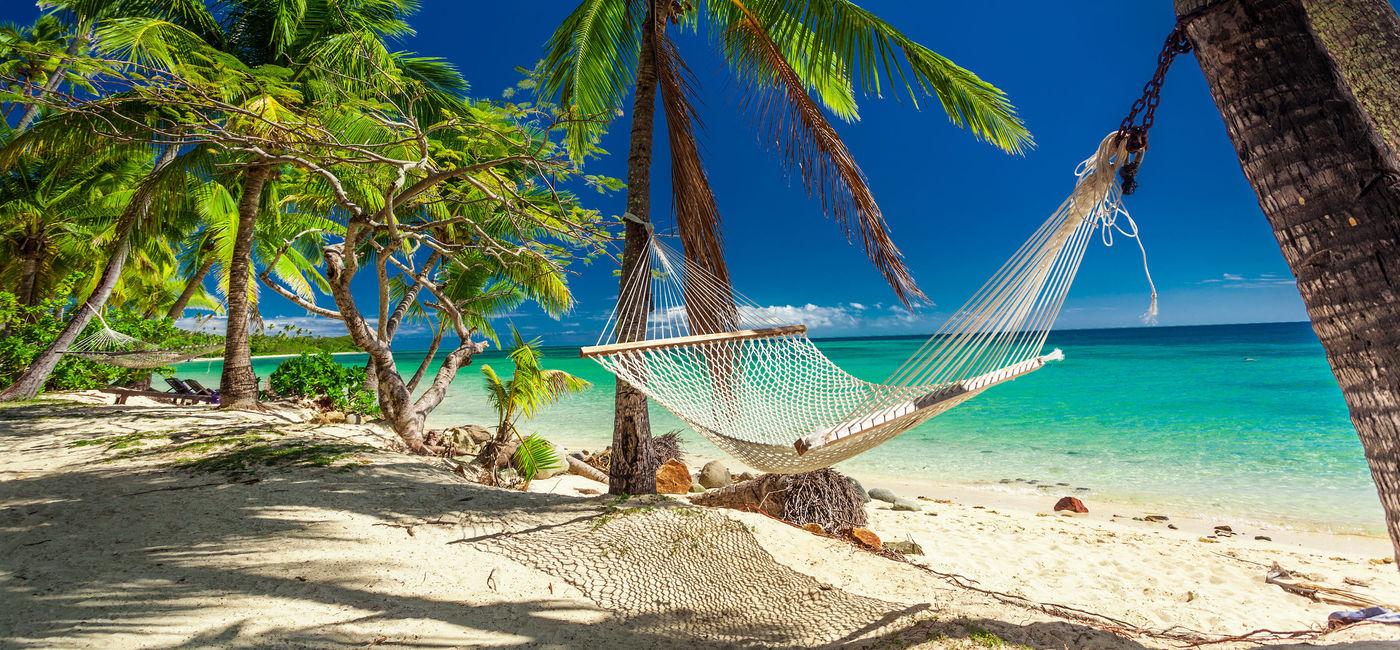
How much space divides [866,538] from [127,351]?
503 cm

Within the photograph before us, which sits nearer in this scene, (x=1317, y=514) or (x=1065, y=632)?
(x=1065, y=632)

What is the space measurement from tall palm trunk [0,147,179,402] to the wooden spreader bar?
3.94 meters

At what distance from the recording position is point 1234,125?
39.1 inches

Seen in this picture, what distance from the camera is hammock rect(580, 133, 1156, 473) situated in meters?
1.49

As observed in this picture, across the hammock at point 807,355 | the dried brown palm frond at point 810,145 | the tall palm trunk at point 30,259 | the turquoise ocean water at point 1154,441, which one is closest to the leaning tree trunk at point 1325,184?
the hammock at point 807,355

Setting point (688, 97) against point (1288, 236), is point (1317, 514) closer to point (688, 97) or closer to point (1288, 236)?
point (1288, 236)

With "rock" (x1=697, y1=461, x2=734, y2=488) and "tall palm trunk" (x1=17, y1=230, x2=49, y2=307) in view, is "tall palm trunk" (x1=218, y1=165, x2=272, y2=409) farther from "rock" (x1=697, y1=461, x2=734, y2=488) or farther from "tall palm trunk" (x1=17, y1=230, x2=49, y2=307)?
"tall palm trunk" (x1=17, y1=230, x2=49, y2=307)

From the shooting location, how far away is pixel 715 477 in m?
4.08

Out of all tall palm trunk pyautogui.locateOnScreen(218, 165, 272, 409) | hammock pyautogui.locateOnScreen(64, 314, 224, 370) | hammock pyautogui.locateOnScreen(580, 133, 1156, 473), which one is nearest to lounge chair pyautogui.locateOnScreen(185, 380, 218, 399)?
hammock pyautogui.locateOnScreen(64, 314, 224, 370)

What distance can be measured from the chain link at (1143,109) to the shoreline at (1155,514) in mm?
2739

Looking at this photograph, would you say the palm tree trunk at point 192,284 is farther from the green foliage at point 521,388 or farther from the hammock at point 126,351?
the green foliage at point 521,388

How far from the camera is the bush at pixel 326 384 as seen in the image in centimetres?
523

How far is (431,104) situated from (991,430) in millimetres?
7218

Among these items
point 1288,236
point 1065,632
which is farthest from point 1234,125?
point 1065,632
